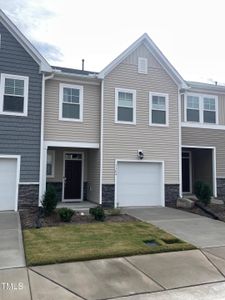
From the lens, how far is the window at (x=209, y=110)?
1580 centimetres

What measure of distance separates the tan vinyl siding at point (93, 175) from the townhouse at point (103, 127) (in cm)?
5

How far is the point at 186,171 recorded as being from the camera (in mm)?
17672

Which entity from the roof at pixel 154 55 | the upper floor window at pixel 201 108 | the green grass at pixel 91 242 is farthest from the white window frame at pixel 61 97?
the upper floor window at pixel 201 108

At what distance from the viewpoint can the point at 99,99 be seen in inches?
543

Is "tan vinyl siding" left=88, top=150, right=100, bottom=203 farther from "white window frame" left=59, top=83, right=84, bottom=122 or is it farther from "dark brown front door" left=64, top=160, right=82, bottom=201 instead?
"white window frame" left=59, top=83, right=84, bottom=122

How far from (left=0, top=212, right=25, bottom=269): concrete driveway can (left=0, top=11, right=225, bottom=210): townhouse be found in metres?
1.89

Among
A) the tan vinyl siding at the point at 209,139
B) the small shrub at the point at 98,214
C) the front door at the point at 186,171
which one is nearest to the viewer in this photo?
the small shrub at the point at 98,214

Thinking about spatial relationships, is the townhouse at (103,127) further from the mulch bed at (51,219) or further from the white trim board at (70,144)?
the mulch bed at (51,219)

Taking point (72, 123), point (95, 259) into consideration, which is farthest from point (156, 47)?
point (95, 259)

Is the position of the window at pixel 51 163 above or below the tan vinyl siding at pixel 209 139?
below

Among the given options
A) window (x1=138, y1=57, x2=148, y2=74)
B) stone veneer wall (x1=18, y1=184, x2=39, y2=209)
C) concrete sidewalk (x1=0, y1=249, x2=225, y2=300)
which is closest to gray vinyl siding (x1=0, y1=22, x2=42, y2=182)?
stone veneer wall (x1=18, y1=184, x2=39, y2=209)

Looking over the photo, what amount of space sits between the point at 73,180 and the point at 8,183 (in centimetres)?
364

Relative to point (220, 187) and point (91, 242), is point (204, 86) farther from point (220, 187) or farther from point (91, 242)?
point (91, 242)

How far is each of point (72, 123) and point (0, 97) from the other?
315 centimetres
